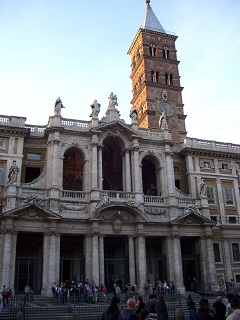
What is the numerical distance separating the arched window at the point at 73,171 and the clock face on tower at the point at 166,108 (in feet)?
53.3

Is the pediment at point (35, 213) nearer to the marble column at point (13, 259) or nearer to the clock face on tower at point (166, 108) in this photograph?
the marble column at point (13, 259)

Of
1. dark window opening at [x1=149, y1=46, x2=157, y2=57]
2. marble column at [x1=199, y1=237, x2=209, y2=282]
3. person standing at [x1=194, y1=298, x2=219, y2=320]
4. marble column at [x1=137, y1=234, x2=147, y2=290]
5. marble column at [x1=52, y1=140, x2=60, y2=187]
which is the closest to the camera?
person standing at [x1=194, y1=298, x2=219, y2=320]

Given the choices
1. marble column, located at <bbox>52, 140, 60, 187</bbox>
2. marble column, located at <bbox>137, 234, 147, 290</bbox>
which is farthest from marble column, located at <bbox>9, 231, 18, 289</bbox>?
marble column, located at <bbox>137, 234, 147, 290</bbox>

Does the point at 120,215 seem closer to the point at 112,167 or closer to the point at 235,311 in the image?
the point at 112,167

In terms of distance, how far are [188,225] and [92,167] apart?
11.5m

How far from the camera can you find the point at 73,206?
3431 cm

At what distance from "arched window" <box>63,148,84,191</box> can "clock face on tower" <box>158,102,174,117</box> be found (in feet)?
53.3

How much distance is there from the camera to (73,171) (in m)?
40.3

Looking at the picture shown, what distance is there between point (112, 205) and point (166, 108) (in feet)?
71.9

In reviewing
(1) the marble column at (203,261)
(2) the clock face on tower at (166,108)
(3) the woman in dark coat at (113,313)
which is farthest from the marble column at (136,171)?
(3) the woman in dark coat at (113,313)

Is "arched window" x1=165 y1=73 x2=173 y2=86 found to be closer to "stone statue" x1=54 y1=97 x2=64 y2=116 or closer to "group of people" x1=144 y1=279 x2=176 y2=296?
"stone statue" x1=54 y1=97 x2=64 y2=116

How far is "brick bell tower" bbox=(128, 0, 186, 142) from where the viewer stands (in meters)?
50.6

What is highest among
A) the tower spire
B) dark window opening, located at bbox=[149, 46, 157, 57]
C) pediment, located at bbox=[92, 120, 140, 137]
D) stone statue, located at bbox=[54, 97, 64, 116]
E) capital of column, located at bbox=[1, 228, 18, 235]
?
the tower spire

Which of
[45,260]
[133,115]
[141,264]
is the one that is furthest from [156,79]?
[45,260]
